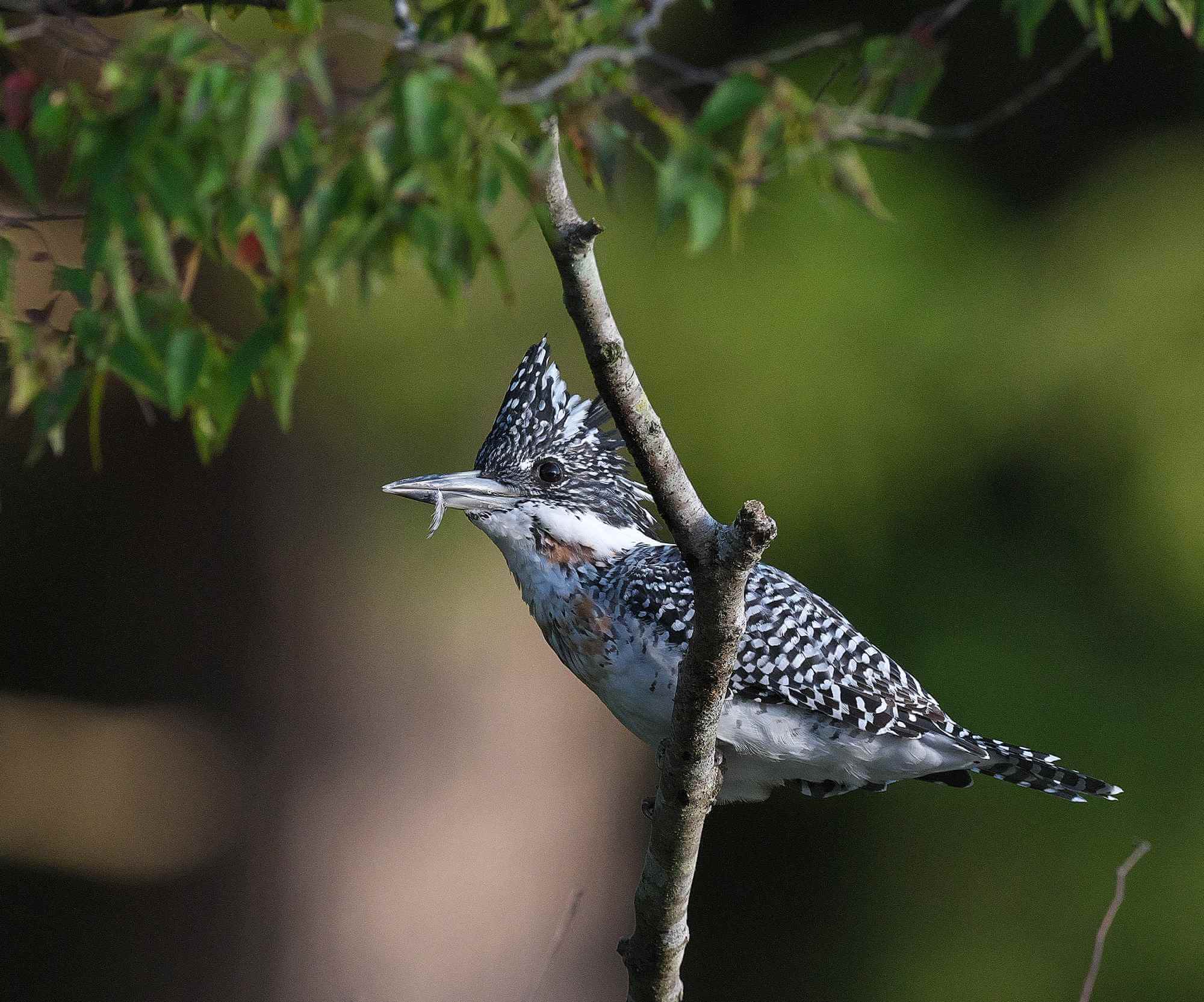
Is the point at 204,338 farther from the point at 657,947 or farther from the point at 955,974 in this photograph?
the point at 955,974

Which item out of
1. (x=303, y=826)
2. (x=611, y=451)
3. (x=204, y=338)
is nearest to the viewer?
(x=204, y=338)

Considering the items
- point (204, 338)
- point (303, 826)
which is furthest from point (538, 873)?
point (204, 338)

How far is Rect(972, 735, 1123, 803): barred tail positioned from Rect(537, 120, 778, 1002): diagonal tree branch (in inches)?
29.6

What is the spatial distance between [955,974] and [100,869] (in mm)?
2963

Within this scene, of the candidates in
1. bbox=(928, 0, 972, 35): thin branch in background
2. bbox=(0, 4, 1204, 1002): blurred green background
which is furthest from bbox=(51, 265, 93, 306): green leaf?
bbox=(0, 4, 1204, 1002): blurred green background

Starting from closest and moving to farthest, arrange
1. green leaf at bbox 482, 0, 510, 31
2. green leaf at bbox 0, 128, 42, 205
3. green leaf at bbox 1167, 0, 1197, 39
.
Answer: green leaf at bbox 0, 128, 42, 205, green leaf at bbox 1167, 0, 1197, 39, green leaf at bbox 482, 0, 510, 31

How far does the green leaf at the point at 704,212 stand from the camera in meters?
1.29

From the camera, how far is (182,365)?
141cm

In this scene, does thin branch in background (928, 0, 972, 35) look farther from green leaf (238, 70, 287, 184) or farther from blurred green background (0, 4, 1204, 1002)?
blurred green background (0, 4, 1204, 1002)

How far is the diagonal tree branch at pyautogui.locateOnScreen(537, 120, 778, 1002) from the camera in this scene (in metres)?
1.82

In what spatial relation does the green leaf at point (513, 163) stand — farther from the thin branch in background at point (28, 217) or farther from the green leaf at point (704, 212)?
the thin branch in background at point (28, 217)

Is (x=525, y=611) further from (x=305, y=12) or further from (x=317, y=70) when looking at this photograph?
(x=317, y=70)

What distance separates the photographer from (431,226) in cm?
129

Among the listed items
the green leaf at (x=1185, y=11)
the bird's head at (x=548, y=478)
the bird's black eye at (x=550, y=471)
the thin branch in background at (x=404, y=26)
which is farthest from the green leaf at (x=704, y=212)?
the bird's black eye at (x=550, y=471)
